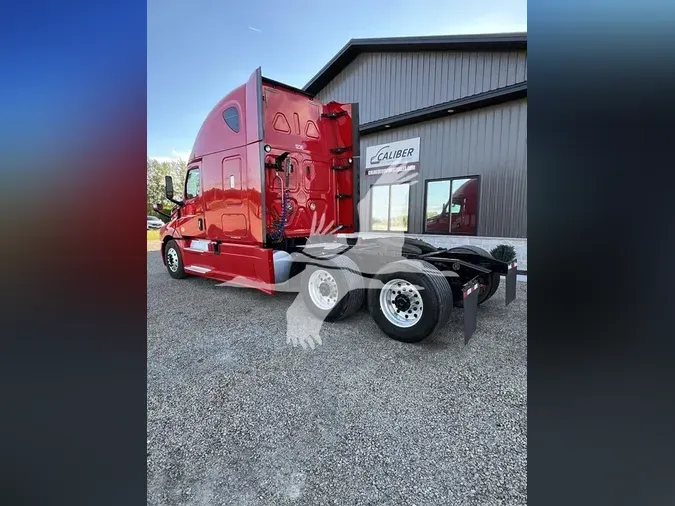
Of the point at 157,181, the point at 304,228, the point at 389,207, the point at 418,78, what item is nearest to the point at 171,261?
the point at 157,181

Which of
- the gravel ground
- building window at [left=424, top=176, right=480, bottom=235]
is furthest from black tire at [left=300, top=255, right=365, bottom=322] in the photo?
building window at [left=424, top=176, right=480, bottom=235]

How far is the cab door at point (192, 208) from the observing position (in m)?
5.70

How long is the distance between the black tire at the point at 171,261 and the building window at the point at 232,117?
3.06m

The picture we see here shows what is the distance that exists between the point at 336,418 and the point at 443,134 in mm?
8516

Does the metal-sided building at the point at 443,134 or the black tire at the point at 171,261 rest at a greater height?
the metal-sided building at the point at 443,134

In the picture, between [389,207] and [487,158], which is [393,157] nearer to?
[389,207]

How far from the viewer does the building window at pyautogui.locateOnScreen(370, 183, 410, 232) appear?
988 centimetres

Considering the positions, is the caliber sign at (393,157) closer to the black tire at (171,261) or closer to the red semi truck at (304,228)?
the red semi truck at (304,228)

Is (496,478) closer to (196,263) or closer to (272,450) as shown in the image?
(272,450)

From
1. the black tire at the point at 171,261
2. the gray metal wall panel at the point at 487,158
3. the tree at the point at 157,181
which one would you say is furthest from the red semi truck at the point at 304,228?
the gray metal wall panel at the point at 487,158

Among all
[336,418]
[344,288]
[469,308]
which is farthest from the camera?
[344,288]

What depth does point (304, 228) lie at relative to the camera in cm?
526
